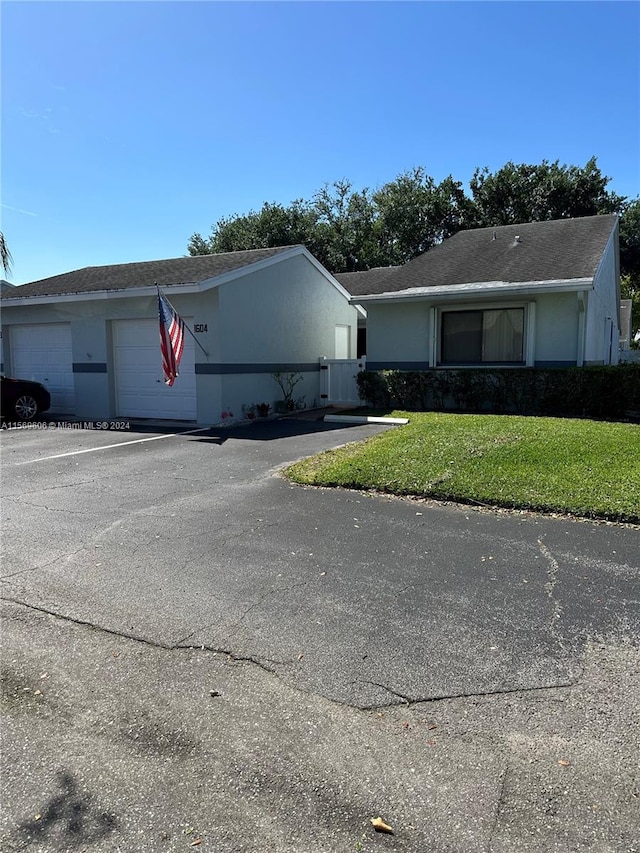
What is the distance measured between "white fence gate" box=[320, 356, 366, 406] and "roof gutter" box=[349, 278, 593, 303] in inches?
68.7

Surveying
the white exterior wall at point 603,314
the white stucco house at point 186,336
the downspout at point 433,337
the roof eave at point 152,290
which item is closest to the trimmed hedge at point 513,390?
the downspout at point 433,337

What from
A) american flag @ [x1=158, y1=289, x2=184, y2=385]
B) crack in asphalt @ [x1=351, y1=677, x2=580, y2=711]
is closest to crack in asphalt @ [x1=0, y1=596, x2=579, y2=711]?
crack in asphalt @ [x1=351, y1=677, x2=580, y2=711]

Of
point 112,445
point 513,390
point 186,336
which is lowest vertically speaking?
point 112,445

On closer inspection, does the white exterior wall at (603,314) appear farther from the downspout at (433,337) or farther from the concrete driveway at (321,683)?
the concrete driveway at (321,683)

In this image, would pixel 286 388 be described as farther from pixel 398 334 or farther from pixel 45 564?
pixel 45 564

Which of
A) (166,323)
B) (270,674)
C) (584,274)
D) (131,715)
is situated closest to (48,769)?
(131,715)

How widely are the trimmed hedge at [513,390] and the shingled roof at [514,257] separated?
2.30 meters

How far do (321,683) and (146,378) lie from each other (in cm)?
1217

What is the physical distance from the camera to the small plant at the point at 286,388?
14.8 m

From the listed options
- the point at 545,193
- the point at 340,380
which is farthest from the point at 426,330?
the point at 545,193

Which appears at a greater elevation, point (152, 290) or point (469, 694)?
point (152, 290)

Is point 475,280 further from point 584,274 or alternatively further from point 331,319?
point 331,319

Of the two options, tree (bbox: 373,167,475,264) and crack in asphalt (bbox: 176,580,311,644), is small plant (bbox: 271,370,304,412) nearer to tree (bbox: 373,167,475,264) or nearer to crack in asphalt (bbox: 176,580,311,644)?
crack in asphalt (bbox: 176,580,311,644)

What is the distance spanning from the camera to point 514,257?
49.7 ft
